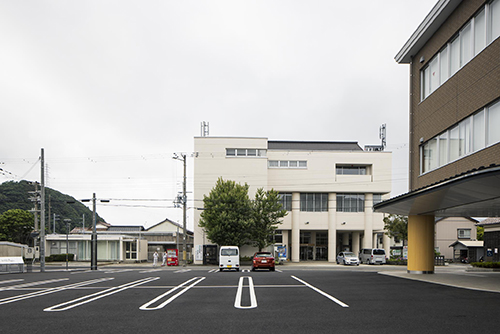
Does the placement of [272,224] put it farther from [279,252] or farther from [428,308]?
[428,308]

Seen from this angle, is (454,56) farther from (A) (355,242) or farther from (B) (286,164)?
(A) (355,242)

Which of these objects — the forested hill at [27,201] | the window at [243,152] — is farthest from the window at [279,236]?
the forested hill at [27,201]

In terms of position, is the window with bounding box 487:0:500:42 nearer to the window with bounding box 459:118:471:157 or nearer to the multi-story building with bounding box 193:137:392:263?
the window with bounding box 459:118:471:157

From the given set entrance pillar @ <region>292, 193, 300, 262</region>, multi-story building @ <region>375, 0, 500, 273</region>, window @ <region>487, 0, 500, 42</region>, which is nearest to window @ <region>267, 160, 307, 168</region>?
entrance pillar @ <region>292, 193, 300, 262</region>

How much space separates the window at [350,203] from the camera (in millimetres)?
53781

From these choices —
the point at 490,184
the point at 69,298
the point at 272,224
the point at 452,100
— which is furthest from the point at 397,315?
the point at 272,224

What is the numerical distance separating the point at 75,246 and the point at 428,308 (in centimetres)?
5015

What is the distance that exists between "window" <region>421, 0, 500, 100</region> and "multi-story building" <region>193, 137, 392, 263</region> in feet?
103

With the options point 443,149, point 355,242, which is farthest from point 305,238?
point 443,149

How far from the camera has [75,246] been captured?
53781 mm

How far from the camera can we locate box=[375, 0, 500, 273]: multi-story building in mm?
14773

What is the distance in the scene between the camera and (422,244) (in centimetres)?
2312

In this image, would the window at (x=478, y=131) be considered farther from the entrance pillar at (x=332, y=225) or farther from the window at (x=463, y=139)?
the entrance pillar at (x=332, y=225)

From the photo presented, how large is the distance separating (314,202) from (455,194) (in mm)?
38286
